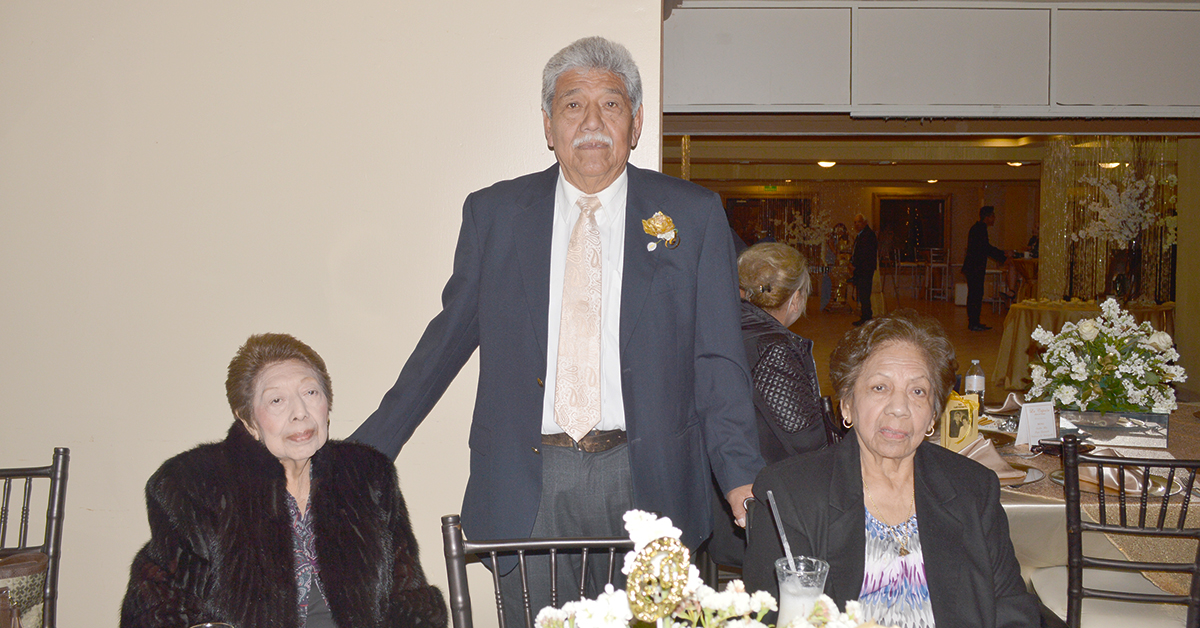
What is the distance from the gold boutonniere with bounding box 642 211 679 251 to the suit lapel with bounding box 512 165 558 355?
0.25 metres

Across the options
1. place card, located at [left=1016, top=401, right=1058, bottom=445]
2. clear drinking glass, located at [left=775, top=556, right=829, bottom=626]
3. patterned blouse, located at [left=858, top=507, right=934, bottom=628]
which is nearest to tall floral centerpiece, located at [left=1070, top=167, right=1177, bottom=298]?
place card, located at [left=1016, top=401, right=1058, bottom=445]

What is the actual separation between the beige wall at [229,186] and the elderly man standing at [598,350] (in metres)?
0.63

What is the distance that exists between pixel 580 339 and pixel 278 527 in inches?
30.1

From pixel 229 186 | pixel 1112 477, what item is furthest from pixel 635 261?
pixel 1112 477

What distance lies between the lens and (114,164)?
273cm

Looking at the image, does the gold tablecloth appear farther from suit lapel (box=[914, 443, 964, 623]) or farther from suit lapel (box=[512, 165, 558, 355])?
suit lapel (box=[512, 165, 558, 355])

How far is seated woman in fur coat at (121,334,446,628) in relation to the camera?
172 cm

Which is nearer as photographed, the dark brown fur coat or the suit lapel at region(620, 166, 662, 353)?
the dark brown fur coat

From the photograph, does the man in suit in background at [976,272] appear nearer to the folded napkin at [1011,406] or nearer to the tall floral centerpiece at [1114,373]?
the folded napkin at [1011,406]

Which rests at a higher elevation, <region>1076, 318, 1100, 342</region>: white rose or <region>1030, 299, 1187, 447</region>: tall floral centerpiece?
<region>1076, 318, 1100, 342</region>: white rose

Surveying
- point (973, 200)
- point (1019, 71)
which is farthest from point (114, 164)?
point (973, 200)

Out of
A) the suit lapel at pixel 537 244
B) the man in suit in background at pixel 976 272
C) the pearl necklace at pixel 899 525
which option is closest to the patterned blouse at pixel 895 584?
the pearl necklace at pixel 899 525

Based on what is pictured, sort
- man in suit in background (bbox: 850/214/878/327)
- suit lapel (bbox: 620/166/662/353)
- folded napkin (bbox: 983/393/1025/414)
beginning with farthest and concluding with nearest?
man in suit in background (bbox: 850/214/878/327)
folded napkin (bbox: 983/393/1025/414)
suit lapel (bbox: 620/166/662/353)

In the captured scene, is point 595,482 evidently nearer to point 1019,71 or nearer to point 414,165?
point 414,165
